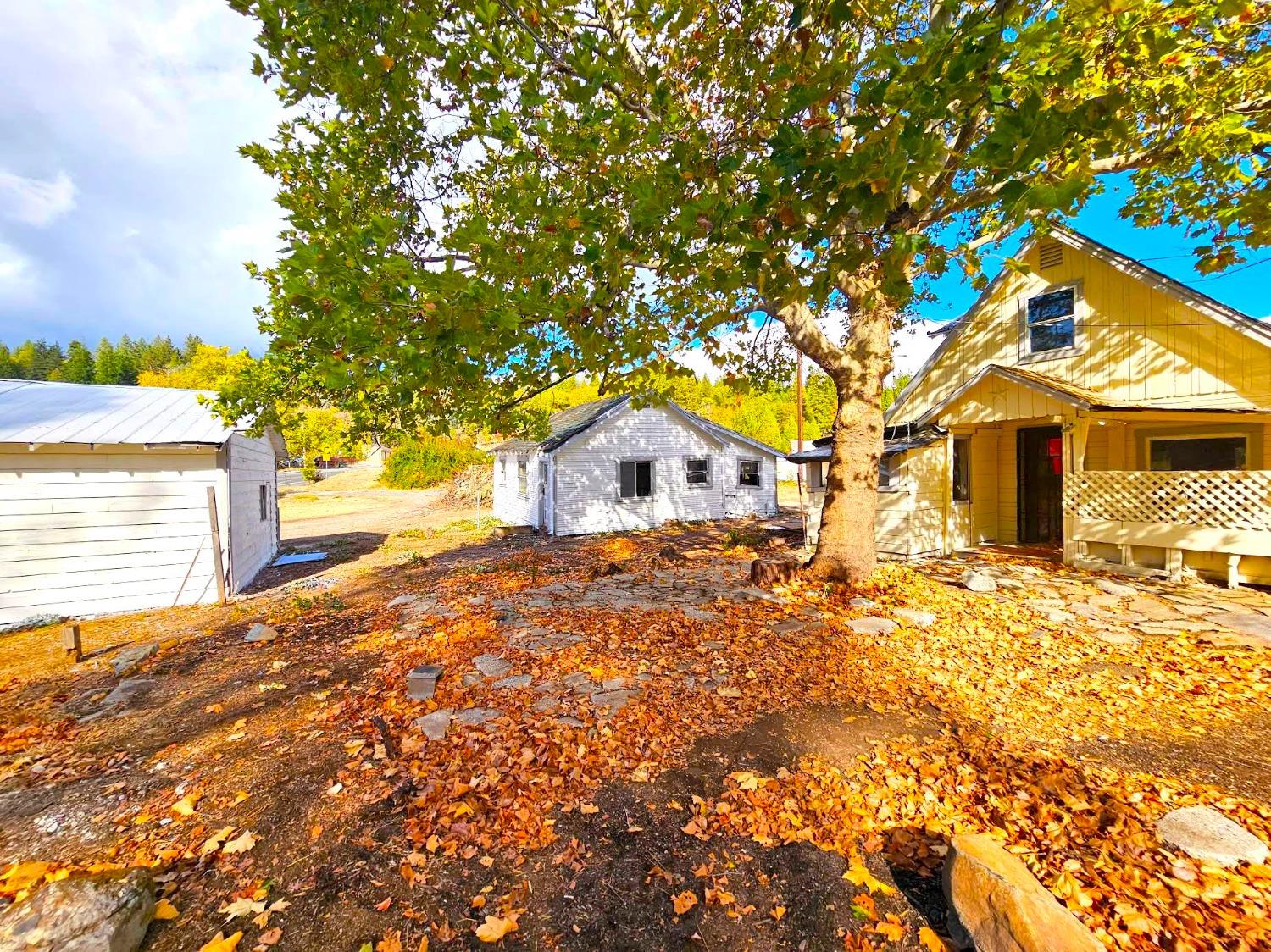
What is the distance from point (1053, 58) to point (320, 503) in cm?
3333

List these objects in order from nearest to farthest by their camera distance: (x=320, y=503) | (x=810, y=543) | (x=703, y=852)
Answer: (x=703, y=852) → (x=810, y=543) → (x=320, y=503)

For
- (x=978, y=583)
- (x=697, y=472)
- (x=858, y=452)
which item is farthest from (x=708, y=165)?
(x=697, y=472)

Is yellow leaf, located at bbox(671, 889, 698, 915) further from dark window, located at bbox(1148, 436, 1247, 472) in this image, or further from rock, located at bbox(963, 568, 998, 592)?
dark window, located at bbox(1148, 436, 1247, 472)

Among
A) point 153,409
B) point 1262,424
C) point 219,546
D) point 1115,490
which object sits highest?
point 153,409

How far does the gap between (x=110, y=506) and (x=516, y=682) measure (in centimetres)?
860

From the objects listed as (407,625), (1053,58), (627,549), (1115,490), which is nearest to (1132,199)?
(1053,58)

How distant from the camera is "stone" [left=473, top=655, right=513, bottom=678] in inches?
204

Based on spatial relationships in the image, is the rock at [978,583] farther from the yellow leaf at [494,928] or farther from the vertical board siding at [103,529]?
the vertical board siding at [103,529]

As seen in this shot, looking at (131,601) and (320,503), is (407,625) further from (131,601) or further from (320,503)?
(320,503)

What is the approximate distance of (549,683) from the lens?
492 centimetres

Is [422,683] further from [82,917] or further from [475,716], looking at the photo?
[82,917]

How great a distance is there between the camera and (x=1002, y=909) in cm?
219

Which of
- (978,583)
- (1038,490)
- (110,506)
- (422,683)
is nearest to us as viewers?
(422,683)

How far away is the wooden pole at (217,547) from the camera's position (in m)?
8.94
